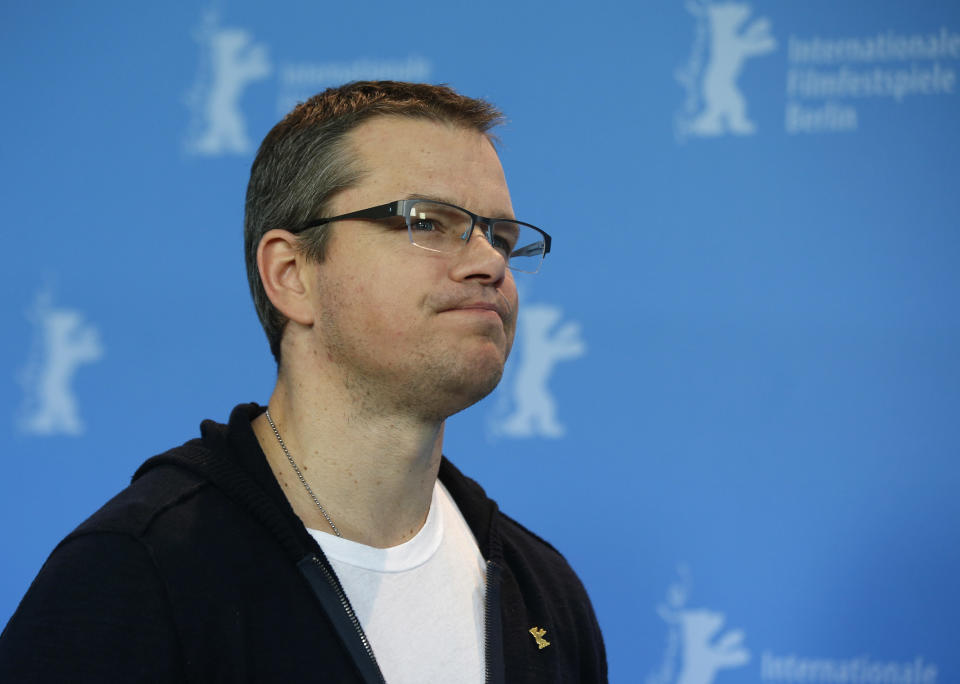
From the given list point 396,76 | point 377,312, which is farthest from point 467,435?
point 377,312

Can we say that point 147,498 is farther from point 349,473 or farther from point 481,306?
point 481,306

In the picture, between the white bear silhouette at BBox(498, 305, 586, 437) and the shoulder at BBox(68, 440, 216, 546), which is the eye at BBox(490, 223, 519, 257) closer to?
the shoulder at BBox(68, 440, 216, 546)

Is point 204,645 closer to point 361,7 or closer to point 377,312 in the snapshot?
point 377,312

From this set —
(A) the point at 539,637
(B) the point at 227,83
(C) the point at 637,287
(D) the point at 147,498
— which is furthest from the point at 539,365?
(D) the point at 147,498

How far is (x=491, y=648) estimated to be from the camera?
1137 mm

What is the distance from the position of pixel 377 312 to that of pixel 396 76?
3.98ft

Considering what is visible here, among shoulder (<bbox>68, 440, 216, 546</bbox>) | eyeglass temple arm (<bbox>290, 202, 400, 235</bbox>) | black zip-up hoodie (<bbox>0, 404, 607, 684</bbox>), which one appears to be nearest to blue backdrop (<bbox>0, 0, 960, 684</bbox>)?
black zip-up hoodie (<bbox>0, 404, 607, 684</bbox>)

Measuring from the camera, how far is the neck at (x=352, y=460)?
3.65 feet

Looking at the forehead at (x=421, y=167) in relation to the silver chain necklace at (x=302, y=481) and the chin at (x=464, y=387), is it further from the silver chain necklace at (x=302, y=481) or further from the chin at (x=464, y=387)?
the silver chain necklace at (x=302, y=481)

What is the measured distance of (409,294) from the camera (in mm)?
1088

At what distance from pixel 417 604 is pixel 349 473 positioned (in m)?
0.19

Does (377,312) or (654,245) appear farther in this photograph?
(654,245)

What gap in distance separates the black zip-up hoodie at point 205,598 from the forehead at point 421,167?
0.35 m

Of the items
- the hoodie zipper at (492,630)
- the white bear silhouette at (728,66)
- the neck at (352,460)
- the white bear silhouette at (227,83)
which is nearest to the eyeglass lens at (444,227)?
the neck at (352,460)
